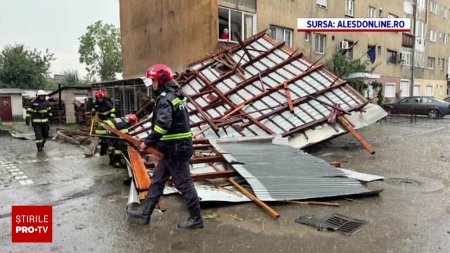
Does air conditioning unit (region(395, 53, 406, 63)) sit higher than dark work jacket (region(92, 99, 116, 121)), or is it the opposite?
air conditioning unit (region(395, 53, 406, 63))

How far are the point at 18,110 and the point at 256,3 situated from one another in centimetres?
1706

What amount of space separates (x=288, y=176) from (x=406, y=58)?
96.5ft

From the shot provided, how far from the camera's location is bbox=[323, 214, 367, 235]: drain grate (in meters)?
4.21

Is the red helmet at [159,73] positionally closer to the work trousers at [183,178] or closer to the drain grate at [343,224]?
the work trousers at [183,178]

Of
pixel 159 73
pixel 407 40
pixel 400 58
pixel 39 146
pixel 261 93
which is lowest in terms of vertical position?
pixel 39 146

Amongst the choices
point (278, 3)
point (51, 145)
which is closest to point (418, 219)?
point (51, 145)

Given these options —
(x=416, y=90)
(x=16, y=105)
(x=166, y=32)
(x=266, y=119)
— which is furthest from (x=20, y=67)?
(x=416, y=90)

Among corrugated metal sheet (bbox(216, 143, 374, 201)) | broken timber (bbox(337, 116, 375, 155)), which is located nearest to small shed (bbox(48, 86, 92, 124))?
corrugated metal sheet (bbox(216, 143, 374, 201))

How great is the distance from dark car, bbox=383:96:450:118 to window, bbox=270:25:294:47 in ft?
32.2

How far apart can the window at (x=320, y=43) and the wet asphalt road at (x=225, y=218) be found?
1306 centimetres

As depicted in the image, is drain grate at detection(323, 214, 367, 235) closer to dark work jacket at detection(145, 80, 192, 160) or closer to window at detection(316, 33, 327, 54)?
dark work jacket at detection(145, 80, 192, 160)

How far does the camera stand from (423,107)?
72.1ft

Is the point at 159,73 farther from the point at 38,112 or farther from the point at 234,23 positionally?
the point at 234,23

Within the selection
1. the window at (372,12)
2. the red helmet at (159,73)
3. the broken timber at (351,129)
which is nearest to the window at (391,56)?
the window at (372,12)
